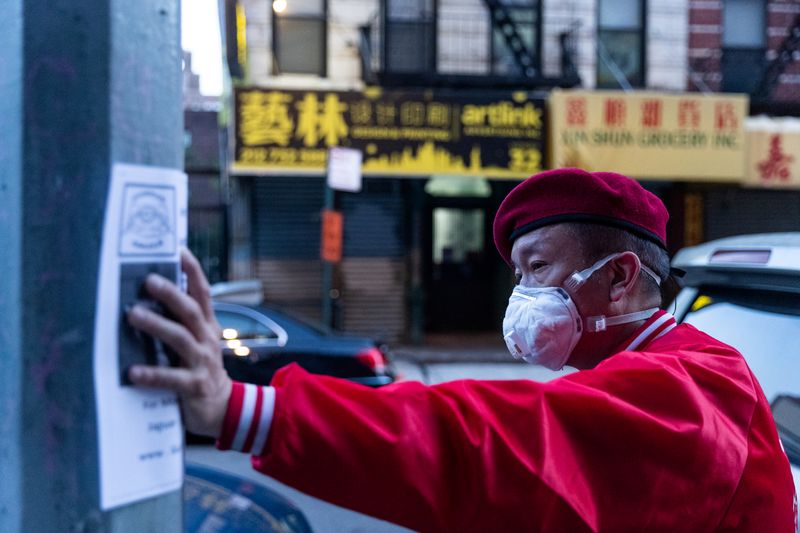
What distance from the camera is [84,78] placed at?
0.96 meters

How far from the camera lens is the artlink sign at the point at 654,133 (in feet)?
41.7

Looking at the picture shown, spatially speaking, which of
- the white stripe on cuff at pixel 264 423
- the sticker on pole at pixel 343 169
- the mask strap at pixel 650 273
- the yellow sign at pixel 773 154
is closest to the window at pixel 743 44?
the yellow sign at pixel 773 154

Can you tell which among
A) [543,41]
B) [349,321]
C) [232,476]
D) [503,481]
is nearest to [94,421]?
[503,481]

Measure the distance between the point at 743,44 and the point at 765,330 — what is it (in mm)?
13714

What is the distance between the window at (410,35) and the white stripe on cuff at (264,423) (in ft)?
42.6

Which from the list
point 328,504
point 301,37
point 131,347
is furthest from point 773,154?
point 131,347

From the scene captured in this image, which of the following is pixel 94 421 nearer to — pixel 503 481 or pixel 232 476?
pixel 503 481

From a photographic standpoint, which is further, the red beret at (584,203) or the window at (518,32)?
the window at (518,32)

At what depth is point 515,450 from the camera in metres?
1.10

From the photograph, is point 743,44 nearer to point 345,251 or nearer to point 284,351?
point 345,251


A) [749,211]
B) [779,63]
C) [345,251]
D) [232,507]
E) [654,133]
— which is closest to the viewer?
[232,507]

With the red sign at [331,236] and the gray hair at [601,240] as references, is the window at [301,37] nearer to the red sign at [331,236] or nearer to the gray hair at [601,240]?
the red sign at [331,236]

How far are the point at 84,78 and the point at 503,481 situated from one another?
81 centimetres

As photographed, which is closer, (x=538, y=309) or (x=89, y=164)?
(x=89, y=164)
